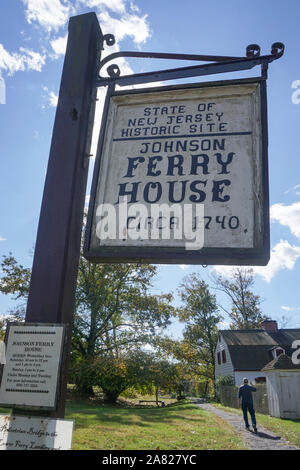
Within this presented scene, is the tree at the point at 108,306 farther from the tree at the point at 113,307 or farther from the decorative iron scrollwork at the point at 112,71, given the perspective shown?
the decorative iron scrollwork at the point at 112,71

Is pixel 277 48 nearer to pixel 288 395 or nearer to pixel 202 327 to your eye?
pixel 288 395

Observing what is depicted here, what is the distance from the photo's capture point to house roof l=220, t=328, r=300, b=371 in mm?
30906

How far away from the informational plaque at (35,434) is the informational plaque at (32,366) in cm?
8

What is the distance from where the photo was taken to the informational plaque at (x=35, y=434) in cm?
174

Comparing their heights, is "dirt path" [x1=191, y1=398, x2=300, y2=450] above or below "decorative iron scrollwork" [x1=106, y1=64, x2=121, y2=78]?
below

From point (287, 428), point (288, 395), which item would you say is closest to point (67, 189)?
point (287, 428)

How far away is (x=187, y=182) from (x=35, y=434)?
1.66m

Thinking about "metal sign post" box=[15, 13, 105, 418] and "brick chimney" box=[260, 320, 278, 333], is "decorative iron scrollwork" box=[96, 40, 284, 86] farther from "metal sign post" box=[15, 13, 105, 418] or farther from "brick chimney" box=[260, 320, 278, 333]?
"brick chimney" box=[260, 320, 278, 333]

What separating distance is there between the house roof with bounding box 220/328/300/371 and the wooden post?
31.4 m

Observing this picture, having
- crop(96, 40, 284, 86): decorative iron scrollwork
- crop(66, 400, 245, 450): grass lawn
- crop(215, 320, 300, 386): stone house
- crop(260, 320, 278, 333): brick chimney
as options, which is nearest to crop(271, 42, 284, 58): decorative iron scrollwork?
crop(96, 40, 284, 86): decorative iron scrollwork

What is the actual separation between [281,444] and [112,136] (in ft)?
31.1

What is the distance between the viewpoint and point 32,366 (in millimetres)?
1888

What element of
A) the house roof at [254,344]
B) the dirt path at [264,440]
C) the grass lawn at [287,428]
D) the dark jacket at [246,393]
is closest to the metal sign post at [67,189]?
the dirt path at [264,440]
